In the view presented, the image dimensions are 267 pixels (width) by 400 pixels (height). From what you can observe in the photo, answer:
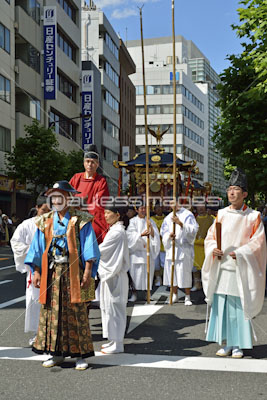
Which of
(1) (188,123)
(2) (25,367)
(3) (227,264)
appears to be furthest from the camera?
(1) (188,123)

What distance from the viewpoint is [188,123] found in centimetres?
7469

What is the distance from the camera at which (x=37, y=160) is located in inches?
891

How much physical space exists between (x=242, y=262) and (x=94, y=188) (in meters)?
2.39

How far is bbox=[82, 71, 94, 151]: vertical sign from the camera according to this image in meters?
36.8

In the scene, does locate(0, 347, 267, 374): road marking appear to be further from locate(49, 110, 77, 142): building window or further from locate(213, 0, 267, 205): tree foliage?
locate(49, 110, 77, 142): building window

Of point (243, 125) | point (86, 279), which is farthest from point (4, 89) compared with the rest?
point (86, 279)

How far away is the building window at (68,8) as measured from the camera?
3523 cm

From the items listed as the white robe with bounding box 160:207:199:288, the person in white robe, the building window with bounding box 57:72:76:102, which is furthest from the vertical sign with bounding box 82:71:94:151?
the person in white robe

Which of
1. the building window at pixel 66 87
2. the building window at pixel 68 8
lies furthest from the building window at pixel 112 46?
the building window at pixel 66 87

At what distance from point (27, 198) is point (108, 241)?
24.5 meters

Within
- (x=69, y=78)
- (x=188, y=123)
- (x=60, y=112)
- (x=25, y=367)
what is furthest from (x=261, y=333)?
(x=188, y=123)

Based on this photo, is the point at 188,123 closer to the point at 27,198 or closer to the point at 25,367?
the point at 27,198

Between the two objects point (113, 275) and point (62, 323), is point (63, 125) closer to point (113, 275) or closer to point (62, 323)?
point (113, 275)

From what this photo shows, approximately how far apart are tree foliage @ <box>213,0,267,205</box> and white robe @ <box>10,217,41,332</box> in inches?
427
